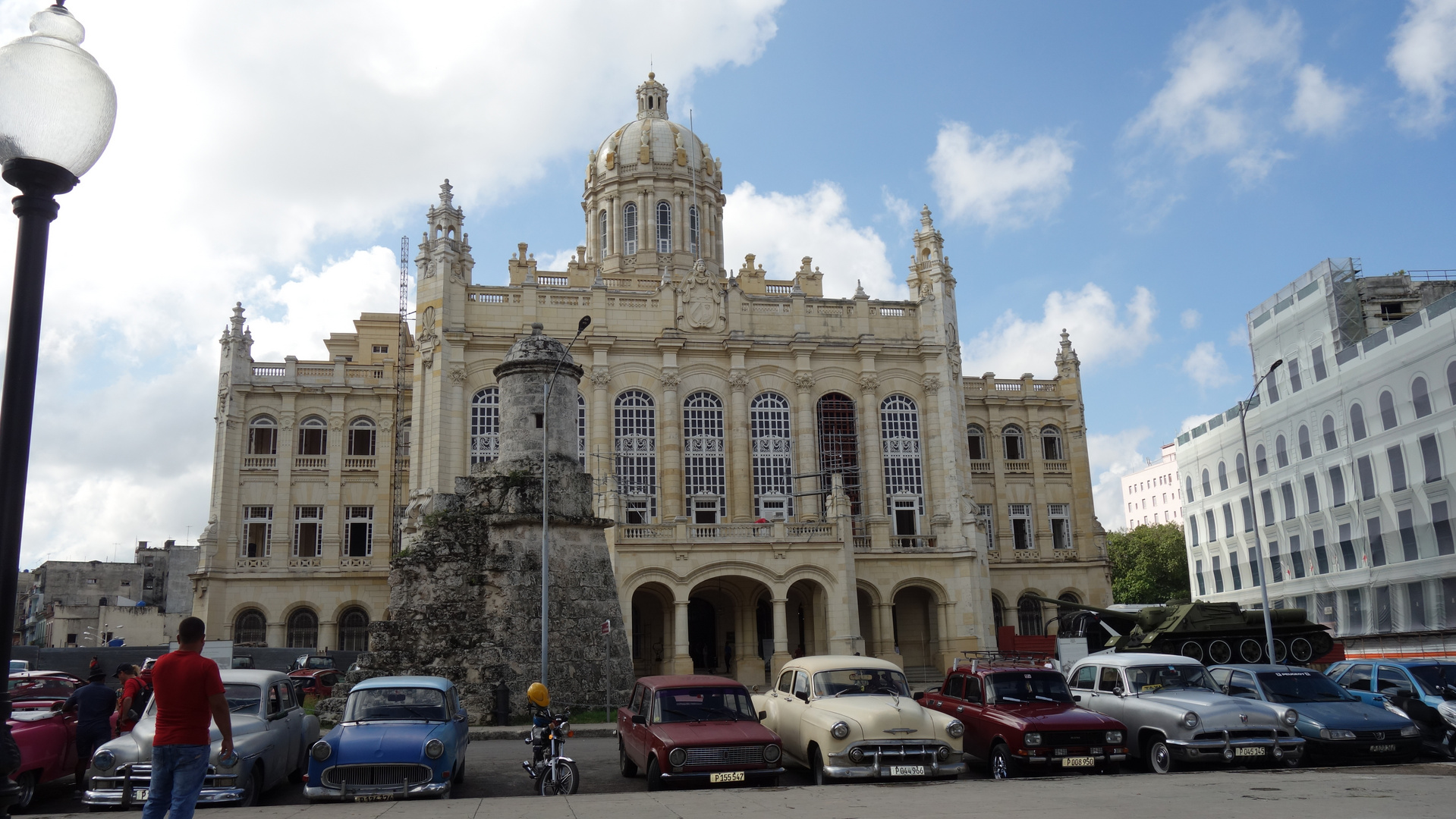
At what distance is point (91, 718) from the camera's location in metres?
13.3

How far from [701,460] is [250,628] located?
2090 cm

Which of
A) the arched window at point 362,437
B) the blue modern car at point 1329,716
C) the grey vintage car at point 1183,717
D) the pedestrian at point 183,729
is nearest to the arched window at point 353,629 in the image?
the arched window at point 362,437

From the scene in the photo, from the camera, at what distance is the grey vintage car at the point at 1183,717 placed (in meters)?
13.8

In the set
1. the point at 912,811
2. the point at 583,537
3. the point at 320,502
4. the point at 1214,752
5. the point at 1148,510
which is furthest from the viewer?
the point at 1148,510

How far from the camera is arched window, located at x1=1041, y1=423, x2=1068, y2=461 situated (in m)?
52.5

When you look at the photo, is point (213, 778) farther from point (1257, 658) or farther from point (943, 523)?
point (943, 523)

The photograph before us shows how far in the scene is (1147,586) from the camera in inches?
2746

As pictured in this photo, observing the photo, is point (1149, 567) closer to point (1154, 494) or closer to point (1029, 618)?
point (1029, 618)

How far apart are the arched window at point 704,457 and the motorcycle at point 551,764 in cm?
2855

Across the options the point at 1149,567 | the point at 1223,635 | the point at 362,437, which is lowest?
the point at 1223,635

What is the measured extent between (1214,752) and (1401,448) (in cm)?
3242

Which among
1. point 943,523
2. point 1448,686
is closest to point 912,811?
point 1448,686

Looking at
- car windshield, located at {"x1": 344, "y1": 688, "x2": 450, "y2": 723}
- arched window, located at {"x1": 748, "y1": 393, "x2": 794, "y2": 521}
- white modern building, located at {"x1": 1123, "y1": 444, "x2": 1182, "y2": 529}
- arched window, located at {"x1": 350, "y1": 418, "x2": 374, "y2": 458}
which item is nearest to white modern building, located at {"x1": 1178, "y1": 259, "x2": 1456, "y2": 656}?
arched window, located at {"x1": 748, "y1": 393, "x2": 794, "y2": 521}

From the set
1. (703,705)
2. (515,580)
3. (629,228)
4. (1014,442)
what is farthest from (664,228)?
(703,705)
